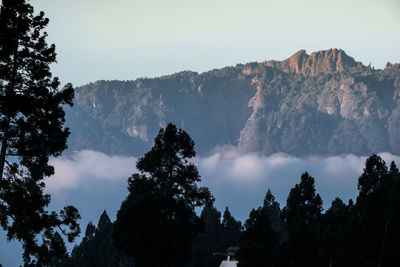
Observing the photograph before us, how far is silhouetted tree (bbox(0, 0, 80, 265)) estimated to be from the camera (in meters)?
38.5

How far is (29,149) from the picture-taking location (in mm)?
39906

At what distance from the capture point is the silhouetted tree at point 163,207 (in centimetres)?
7006

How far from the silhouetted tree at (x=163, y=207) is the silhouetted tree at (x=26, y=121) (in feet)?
98.7

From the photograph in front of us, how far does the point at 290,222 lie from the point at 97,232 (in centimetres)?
7158

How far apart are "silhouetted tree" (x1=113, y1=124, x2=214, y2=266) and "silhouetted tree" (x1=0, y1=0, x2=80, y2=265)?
98.7ft

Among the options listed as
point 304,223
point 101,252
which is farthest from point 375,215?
point 101,252

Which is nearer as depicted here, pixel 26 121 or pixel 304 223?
pixel 26 121

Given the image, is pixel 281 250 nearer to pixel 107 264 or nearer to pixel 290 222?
pixel 290 222

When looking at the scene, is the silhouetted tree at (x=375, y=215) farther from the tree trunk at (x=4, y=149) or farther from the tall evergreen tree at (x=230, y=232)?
the tall evergreen tree at (x=230, y=232)

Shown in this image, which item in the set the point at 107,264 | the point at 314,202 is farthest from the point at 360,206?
the point at 107,264

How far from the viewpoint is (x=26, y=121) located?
39.1 meters

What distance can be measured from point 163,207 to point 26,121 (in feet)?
106

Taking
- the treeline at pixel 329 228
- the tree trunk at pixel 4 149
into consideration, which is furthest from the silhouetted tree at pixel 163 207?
the tree trunk at pixel 4 149

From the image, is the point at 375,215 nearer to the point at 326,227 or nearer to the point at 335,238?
the point at 335,238
